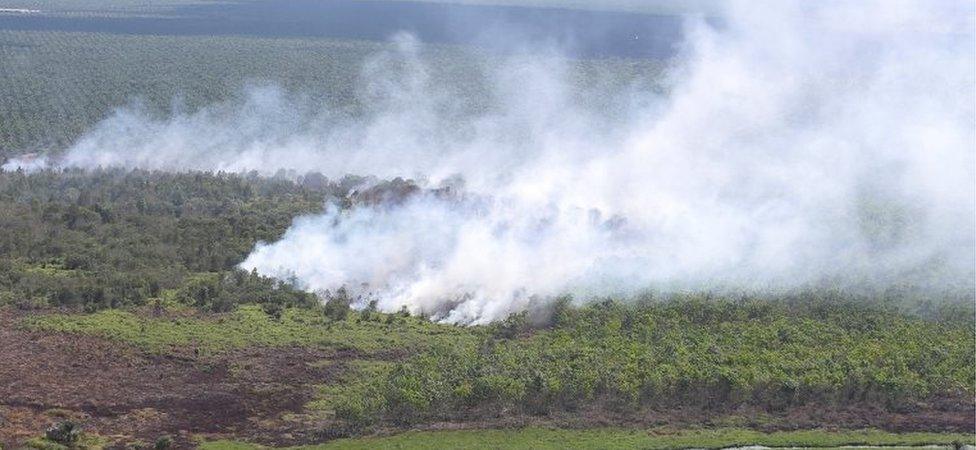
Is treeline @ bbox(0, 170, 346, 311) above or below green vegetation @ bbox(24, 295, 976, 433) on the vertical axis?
above

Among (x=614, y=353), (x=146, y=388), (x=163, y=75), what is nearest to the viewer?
(x=146, y=388)

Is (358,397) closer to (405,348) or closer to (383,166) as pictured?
(405,348)

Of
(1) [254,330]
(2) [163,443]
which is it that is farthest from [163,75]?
(2) [163,443]

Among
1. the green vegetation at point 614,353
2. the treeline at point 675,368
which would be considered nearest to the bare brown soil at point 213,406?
the treeline at point 675,368

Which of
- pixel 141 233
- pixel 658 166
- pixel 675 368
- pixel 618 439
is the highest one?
pixel 658 166

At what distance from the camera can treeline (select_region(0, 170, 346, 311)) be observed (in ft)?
228

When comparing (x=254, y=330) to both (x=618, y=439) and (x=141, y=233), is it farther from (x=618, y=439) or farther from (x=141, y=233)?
(x=618, y=439)

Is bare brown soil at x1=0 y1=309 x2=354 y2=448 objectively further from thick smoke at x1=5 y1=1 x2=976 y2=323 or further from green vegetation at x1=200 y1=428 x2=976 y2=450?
thick smoke at x1=5 y1=1 x2=976 y2=323

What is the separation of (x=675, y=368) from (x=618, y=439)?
239 inches

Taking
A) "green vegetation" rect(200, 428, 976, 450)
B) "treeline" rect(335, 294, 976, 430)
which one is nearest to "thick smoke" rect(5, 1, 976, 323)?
"treeline" rect(335, 294, 976, 430)

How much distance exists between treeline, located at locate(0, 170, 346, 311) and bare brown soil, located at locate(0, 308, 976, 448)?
8287 millimetres

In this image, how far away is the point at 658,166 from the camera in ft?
323

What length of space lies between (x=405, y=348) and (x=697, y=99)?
65.4 meters

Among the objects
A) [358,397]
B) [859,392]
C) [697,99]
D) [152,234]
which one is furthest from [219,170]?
[859,392]
